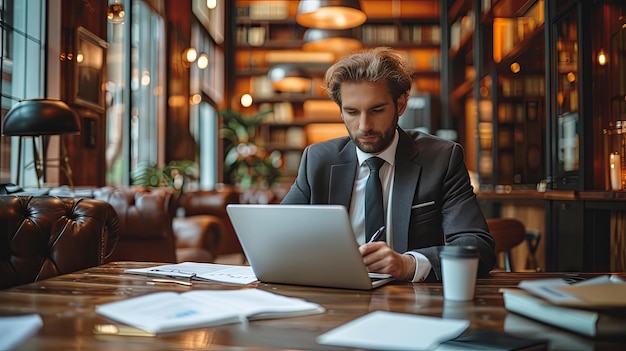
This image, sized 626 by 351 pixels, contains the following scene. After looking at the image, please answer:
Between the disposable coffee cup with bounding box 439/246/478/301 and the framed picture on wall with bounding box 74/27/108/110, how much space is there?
378cm

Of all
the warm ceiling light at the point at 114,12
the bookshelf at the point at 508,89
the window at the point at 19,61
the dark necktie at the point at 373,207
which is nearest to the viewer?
the dark necktie at the point at 373,207

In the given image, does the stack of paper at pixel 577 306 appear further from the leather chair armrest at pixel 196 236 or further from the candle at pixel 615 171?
the leather chair armrest at pixel 196 236

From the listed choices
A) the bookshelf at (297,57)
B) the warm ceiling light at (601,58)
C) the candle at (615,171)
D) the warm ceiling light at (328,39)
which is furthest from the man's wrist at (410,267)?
the bookshelf at (297,57)

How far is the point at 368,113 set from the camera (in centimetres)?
203

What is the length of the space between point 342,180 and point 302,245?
72 centimetres

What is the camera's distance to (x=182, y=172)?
19.0 ft

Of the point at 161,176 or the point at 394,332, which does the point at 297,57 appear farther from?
the point at 394,332

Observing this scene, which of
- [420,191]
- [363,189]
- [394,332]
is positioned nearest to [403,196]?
[420,191]

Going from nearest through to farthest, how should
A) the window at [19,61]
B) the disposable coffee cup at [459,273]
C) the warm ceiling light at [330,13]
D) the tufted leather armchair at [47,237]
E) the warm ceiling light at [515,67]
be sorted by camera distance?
the disposable coffee cup at [459,273]
the tufted leather armchair at [47,237]
the window at [19,61]
the warm ceiling light at [515,67]
the warm ceiling light at [330,13]

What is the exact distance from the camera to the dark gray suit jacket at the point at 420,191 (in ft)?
6.31

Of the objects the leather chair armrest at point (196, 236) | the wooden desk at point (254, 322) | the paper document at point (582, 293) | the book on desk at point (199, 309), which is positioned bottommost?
the leather chair armrest at point (196, 236)

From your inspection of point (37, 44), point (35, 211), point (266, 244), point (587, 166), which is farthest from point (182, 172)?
point (266, 244)

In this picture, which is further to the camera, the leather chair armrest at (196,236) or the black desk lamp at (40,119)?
the leather chair armrest at (196,236)

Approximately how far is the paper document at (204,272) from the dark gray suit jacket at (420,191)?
1.57 ft
